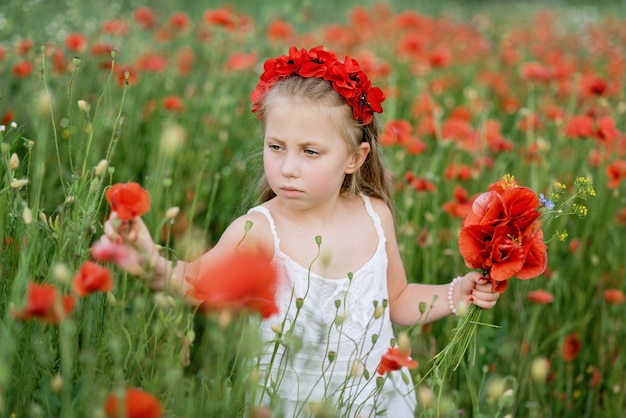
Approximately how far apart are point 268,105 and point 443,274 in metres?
1.17

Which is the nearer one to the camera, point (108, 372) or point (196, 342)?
point (108, 372)

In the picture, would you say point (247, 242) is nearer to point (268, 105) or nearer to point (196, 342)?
point (268, 105)

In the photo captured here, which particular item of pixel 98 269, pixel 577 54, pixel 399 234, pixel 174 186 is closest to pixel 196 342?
pixel 174 186

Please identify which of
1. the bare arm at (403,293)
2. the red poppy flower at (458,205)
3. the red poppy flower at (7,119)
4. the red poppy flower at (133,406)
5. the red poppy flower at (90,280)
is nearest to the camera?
the red poppy flower at (133,406)

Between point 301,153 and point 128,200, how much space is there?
60 centimetres

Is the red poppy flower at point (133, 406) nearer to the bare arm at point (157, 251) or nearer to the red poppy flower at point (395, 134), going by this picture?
the bare arm at point (157, 251)

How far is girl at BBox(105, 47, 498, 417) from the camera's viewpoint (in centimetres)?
178

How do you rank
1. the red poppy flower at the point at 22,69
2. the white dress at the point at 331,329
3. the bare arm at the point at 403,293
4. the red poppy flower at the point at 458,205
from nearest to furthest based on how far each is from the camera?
1. the white dress at the point at 331,329
2. the bare arm at the point at 403,293
3. the red poppy flower at the point at 458,205
4. the red poppy flower at the point at 22,69

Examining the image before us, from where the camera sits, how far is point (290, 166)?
5.70ft

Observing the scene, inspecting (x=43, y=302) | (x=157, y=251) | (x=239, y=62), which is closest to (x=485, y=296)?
(x=157, y=251)

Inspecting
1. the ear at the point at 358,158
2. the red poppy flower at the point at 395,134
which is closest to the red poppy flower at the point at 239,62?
the red poppy flower at the point at 395,134

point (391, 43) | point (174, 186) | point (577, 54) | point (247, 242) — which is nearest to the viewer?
point (247, 242)

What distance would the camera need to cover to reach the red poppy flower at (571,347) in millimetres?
2535

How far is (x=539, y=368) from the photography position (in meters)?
1.19
